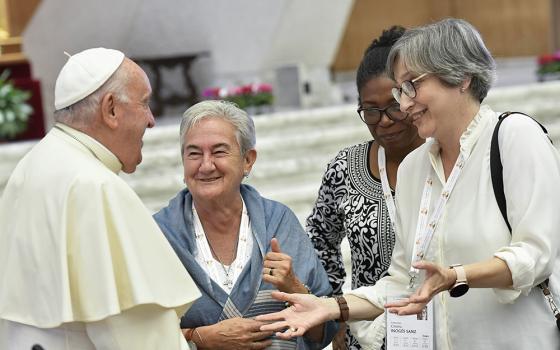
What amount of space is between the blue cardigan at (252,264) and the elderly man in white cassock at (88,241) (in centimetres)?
44

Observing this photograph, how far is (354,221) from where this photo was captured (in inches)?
147

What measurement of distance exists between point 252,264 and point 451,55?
928mm

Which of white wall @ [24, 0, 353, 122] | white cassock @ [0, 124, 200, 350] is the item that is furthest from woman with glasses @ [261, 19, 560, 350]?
white wall @ [24, 0, 353, 122]

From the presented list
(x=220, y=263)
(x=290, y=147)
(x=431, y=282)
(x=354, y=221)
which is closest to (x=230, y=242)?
(x=220, y=263)

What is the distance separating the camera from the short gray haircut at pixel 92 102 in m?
2.81

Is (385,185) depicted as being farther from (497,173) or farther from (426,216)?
(497,173)

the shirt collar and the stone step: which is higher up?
the shirt collar

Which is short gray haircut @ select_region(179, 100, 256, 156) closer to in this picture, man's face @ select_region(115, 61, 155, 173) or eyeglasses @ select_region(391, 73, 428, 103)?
man's face @ select_region(115, 61, 155, 173)

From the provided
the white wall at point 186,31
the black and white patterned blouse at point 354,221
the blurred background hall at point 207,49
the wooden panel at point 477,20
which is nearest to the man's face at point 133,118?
the black and white patterned blouse at point 354,221

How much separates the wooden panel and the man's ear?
14.3 meters

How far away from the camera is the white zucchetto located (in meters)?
2.80

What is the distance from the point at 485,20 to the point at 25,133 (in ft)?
33.7

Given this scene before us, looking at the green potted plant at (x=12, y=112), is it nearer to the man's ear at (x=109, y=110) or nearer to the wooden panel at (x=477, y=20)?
the man's ear at (x=109, y=110)

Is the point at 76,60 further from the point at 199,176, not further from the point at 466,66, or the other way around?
the point at 466,66
